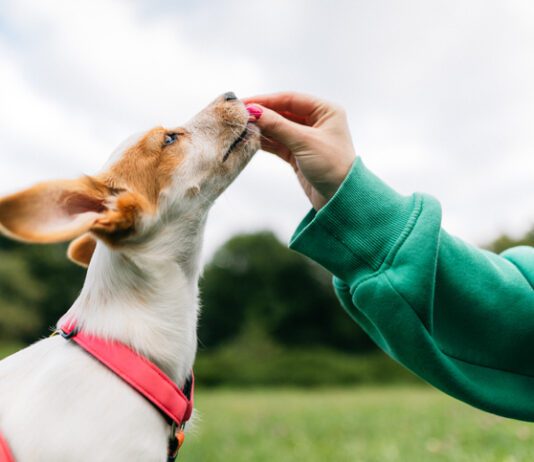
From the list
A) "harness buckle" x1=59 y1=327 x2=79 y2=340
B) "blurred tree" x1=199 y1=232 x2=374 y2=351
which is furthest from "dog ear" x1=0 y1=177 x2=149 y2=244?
"blurred tree" x1=199 y1=232 x2=374 y2=351

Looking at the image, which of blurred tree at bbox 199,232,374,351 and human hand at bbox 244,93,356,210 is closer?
human hand at bbox 244,93,356,210

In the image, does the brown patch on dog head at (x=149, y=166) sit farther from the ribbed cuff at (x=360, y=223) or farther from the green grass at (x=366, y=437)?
the green grass at (x=366, y=437)

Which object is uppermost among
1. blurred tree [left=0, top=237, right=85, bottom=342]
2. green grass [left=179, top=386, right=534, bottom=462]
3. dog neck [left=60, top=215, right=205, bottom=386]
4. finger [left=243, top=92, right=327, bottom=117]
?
finger [left=243, top=92, right=327, bottom=117]

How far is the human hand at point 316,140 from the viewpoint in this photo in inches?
77.0

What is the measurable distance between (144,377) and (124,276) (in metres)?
0.40

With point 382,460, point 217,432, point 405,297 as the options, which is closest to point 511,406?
point 405,297

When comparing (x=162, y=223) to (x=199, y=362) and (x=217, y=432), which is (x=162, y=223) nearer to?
(x=217, y=432)

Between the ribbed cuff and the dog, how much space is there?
0.59 metres

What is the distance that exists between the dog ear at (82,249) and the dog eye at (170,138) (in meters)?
0.49

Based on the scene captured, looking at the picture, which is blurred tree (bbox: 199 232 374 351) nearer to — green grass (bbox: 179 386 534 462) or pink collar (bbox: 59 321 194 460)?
green grass (bbox: 179 386 534 462)

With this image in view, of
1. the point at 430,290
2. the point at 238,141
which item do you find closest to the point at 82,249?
the point at 238,141

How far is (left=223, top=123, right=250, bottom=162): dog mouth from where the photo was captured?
2438mm

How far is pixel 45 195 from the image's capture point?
6.23 ft

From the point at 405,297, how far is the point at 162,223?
0.94 m
